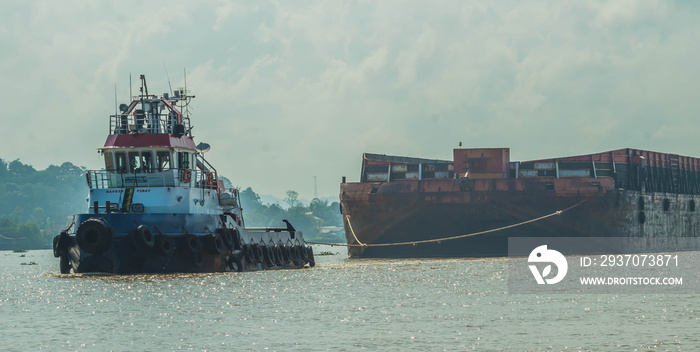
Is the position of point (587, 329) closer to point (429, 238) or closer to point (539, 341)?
point (539, 341)

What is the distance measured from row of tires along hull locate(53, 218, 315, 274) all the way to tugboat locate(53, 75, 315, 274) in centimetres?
4

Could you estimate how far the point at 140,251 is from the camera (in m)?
36.5

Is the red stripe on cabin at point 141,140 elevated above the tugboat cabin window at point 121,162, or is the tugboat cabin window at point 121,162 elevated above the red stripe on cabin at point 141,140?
the red stripe on cabin at point 141,140

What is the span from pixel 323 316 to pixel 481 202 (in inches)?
1261

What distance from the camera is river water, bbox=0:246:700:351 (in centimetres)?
2248

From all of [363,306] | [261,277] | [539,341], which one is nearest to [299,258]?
[261,277]

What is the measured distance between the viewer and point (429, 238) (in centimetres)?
5953

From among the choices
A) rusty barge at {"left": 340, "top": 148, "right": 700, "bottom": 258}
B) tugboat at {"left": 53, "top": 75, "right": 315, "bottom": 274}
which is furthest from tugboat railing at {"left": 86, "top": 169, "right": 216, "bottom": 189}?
rusty barge at {"left": 340, "top": 148, "right": 700, "bottom": 258}

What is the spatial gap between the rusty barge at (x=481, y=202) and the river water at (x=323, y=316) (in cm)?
1842

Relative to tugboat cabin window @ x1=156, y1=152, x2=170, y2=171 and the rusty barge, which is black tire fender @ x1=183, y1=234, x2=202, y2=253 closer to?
tugboat cabin window @ x1=156, y1=152, x2=170, y2=171

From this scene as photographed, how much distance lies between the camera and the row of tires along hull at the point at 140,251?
1437 inches

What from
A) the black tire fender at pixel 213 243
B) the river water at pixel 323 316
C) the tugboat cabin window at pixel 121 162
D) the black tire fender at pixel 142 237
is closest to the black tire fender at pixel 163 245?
the black tire fender at pixel 142 237

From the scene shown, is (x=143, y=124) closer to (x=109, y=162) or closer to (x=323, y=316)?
(x=109, y=162)

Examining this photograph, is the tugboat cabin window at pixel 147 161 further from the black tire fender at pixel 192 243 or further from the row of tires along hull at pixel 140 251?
the black tire fender at pixel 192 243
